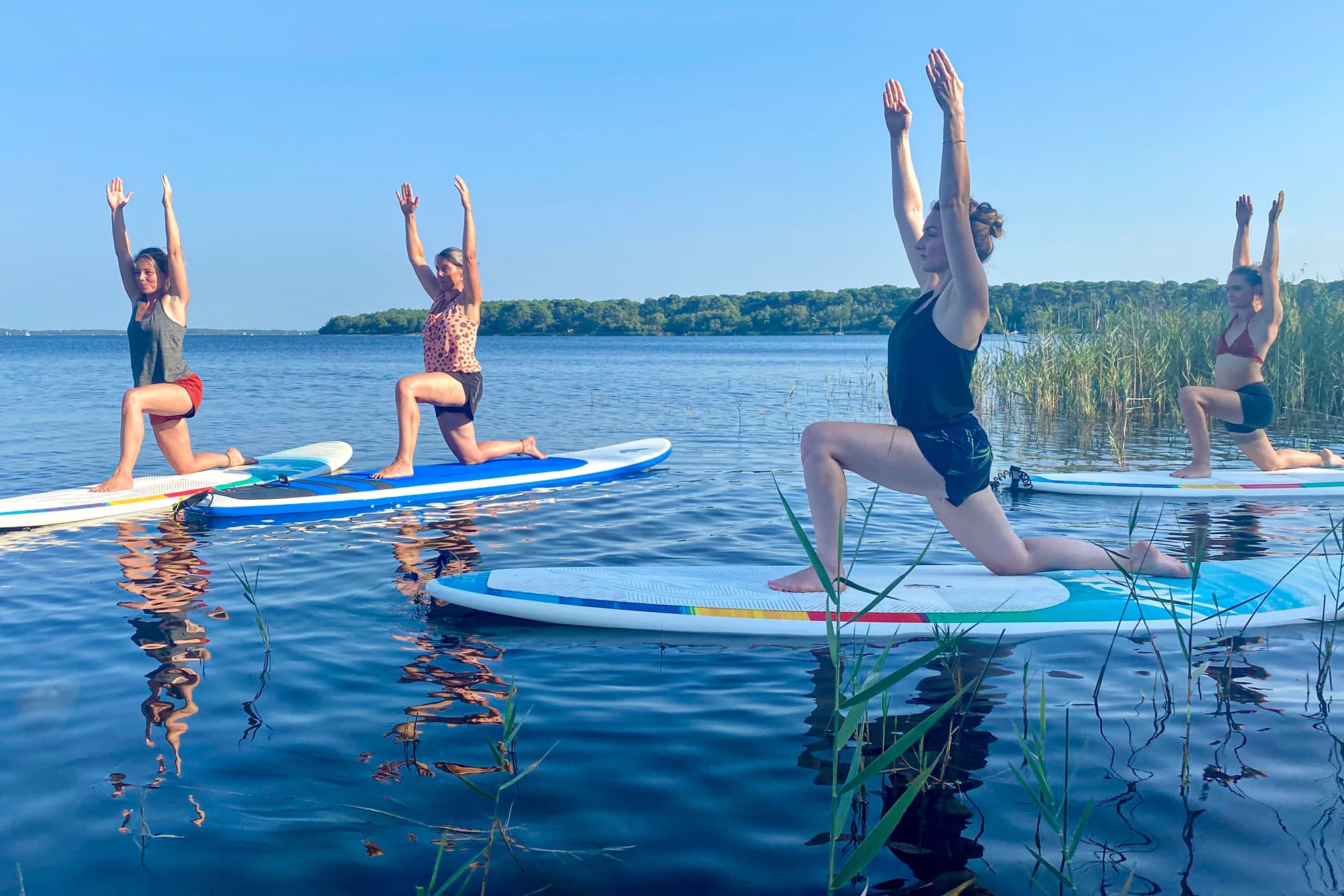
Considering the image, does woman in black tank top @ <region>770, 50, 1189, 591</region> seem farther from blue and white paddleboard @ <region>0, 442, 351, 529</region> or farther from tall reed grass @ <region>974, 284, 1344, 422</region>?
tall reed grass @ <region>974, 284, 1344, 422</region>

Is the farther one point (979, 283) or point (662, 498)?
point (662, 498)

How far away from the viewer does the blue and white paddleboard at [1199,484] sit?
8.45 m

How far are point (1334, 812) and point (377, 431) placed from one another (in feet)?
48.1

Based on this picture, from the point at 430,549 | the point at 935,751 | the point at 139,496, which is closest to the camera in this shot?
the point at 935,751

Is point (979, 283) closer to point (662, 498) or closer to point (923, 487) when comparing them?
point (923, 487)

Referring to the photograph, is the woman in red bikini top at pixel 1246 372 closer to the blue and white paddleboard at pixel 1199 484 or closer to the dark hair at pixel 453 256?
the blue and white paddleboard at pixel 1199 484

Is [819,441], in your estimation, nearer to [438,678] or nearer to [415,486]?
[438,678]

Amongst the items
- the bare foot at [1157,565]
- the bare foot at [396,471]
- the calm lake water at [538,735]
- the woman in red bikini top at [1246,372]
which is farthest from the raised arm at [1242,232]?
the bare foot at [396,471]

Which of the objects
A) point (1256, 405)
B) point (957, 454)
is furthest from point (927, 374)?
point (1256, 405)

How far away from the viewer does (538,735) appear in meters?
3.49

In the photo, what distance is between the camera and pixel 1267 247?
7.98 m

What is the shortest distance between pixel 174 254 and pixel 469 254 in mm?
2321

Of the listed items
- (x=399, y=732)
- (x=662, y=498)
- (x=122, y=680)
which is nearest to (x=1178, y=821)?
(x=399, y=732)

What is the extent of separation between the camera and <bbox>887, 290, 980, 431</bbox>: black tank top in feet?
14.1
